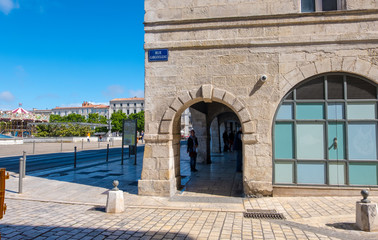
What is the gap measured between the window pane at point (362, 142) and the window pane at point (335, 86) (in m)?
0.87

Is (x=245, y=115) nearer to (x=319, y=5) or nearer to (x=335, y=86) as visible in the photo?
(x=335, y=86)

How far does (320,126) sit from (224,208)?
3223 millimetres

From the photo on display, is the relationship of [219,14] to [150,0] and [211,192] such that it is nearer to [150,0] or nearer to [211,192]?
[150,0]

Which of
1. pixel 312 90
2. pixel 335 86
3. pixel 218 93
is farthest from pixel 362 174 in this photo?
pixel 218 93

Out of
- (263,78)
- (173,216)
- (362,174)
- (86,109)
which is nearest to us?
(173,216)

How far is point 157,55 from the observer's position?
7.11 meters

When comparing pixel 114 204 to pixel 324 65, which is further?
pixel 324 65

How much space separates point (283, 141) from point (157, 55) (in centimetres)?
404

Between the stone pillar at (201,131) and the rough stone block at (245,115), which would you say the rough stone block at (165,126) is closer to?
the rough stone block at (245,115)

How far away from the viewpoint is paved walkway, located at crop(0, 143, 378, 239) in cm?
430

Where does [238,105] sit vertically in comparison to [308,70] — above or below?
below

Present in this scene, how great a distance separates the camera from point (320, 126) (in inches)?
259

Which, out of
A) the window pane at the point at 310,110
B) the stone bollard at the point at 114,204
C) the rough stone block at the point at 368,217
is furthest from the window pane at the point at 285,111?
the stone bollard at the point at 114,204

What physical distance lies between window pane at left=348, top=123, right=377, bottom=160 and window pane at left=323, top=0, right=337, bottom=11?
121 inches
